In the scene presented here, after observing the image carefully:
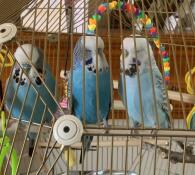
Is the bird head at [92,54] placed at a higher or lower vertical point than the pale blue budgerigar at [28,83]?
higher

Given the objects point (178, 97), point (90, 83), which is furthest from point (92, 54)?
point (178, 97)

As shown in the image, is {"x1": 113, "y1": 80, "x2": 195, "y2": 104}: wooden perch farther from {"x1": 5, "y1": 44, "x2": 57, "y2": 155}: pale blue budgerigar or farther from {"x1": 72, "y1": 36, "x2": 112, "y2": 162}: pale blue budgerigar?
{"x1": 5, "y1": 44, "x2": 57, "y2": 155}: pale blue budgerigar

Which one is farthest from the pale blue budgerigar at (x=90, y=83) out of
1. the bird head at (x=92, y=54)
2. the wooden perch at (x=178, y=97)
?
the wooden perch at (x=178, y=97)

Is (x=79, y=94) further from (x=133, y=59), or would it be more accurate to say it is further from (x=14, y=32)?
(x=14, y=32)

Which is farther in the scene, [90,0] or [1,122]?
[90,0]

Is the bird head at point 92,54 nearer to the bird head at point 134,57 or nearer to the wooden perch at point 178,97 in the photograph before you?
the bird head at point 134,57

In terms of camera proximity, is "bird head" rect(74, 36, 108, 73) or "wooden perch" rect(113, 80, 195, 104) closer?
"bird head" rect(74, 36, 108, 73)

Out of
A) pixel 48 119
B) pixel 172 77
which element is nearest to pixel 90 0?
pixel 48 119

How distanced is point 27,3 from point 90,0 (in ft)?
0.66

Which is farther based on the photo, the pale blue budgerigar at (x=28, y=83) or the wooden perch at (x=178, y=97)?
the wooden perch at (x=178, y=97)

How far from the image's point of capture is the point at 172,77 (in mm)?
1444

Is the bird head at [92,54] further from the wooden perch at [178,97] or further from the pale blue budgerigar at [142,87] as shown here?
the wooden perch at [178,97]

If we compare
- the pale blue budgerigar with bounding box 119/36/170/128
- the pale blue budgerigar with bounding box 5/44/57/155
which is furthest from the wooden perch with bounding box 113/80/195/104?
the pale blue budgerigar with bounding box 5/44/57/155

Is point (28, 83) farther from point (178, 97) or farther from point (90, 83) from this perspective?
point (178, 97)
